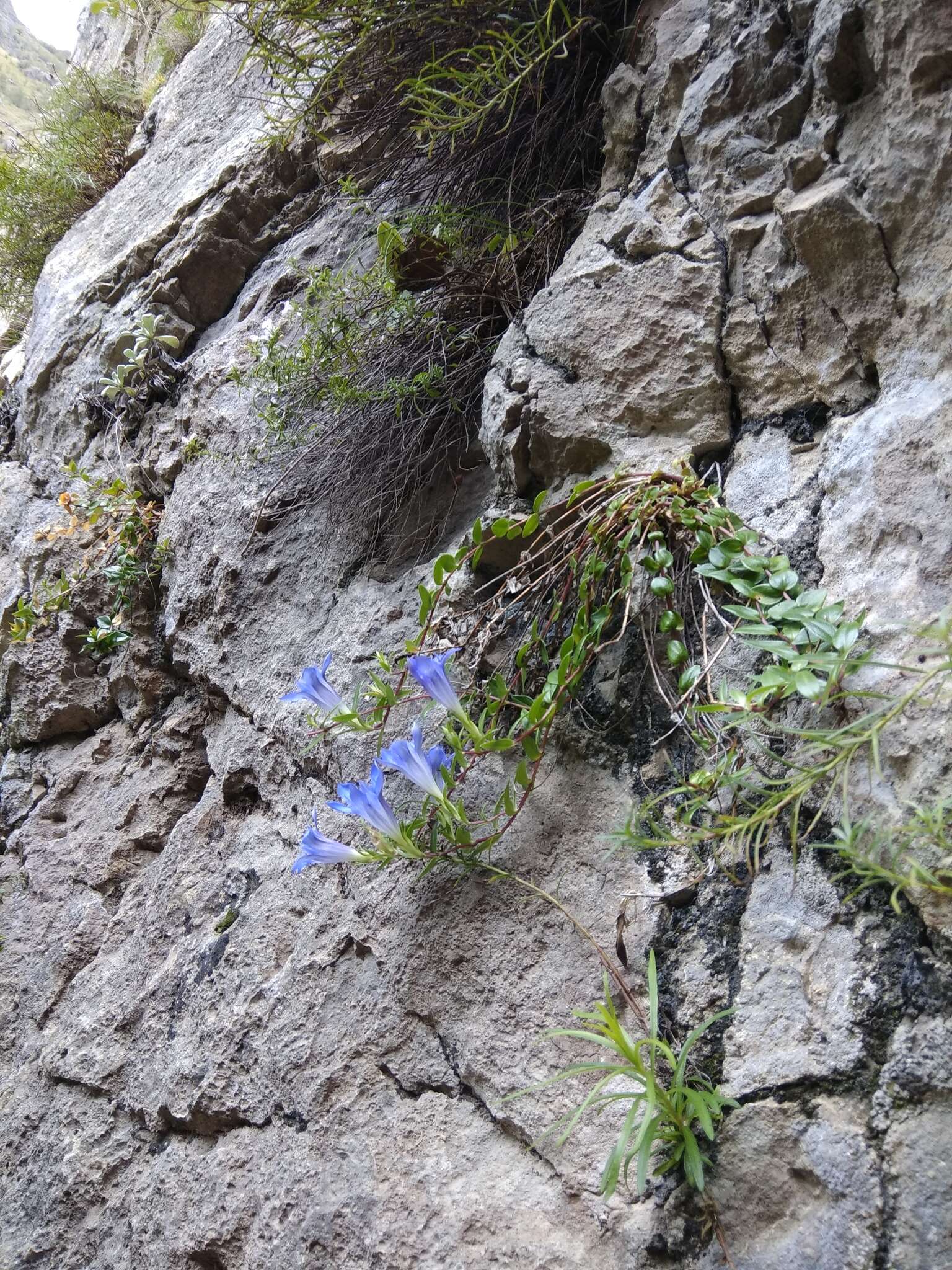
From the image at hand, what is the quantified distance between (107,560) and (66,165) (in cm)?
251

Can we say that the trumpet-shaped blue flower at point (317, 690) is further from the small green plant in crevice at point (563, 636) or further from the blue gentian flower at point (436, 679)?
the blue gentian flower at point (436, 679)

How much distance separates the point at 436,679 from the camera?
1280mm

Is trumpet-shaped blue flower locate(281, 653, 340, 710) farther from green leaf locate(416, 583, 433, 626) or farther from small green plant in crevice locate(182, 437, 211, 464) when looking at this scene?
small green plant in crevice locate(182, 437, 211, 464)

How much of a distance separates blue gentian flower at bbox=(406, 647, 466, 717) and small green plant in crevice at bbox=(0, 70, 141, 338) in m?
3.83

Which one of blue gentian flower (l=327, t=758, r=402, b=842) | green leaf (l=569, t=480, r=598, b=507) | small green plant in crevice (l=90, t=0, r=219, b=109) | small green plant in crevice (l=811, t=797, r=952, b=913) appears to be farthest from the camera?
small green plant in crevice (l=90, t=0, r=219, b=109)

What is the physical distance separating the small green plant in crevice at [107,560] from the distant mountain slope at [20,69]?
10.9 ft

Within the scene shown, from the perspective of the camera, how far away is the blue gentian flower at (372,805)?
1.23m

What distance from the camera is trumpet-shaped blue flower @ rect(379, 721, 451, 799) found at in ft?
4.05

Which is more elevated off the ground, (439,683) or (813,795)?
(813,795)

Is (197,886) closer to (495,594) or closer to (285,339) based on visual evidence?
(495,594)

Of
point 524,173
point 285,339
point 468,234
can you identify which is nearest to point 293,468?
point 285,339

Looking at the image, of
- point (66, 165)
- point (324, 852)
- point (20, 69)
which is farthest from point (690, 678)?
point (20, 69)

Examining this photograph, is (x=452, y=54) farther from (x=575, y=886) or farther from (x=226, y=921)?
(x=226, y=921)

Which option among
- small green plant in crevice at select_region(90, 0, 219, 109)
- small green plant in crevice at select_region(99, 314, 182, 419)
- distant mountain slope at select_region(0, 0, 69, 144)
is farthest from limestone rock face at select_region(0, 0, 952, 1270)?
distant mountain slope at select_region(0, 0, 69, 144)
